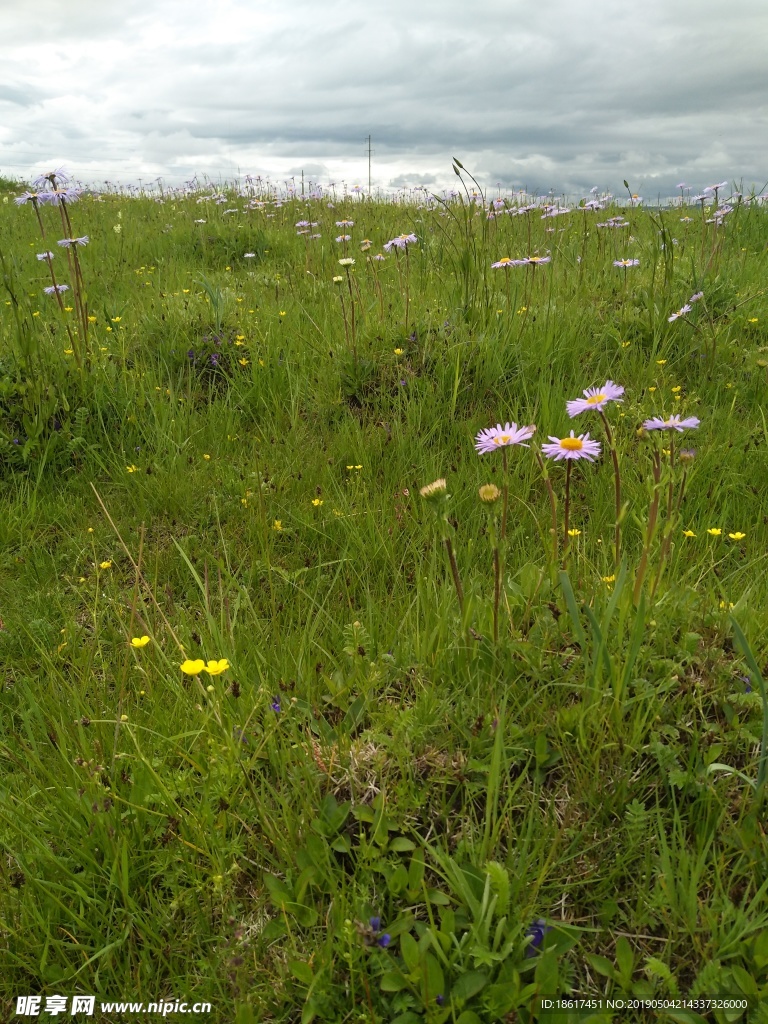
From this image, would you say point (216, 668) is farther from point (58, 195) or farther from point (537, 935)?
point (58, 195)

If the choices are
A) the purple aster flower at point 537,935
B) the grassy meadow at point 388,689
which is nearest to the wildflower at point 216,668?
the grassy meadow at point 388,689

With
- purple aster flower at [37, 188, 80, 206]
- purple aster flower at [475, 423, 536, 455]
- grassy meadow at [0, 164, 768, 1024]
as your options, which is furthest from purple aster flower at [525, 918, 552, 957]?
purple aster flower at [37, 188, 80, 206]

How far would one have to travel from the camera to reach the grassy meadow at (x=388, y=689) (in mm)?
1123

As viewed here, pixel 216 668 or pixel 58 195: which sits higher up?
pixel 58 195

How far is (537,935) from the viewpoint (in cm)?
110

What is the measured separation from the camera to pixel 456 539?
2318 millimetres

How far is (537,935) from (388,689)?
0.60 m

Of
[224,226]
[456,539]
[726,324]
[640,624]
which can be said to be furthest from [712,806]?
[224,226]

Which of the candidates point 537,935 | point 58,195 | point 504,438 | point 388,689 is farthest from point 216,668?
point 58,195

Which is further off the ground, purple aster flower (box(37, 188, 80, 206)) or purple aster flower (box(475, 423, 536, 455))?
purple aster flower (box(37, 188, 80, 206))

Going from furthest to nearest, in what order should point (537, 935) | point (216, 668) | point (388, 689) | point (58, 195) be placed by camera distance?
point (58, 195), point (388, 689), point (216, 668), point (537, 935)

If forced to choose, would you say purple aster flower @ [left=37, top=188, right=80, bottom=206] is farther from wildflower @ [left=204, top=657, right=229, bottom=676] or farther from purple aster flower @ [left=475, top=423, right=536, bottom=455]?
wildflower @ [left=204, top=657, right=229, bottom=676]

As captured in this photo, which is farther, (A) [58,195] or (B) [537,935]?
(A) [58,195]

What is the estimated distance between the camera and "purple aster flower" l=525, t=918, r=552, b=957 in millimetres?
1098
